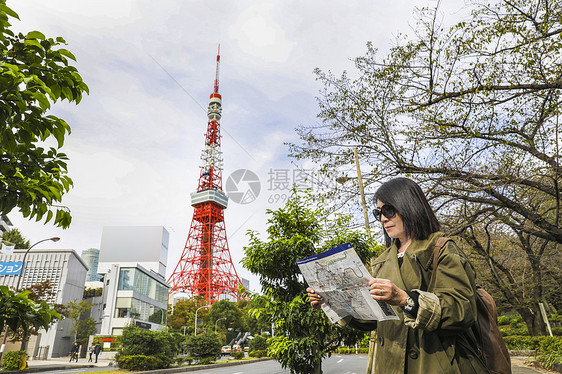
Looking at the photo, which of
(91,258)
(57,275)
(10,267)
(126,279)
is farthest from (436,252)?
(91,258)

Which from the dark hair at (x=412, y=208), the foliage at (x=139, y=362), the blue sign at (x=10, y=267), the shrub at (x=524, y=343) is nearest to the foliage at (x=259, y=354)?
the foliage at (x=139, y=362)

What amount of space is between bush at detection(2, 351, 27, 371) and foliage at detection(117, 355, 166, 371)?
5249mm

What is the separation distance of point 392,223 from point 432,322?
0.61 m

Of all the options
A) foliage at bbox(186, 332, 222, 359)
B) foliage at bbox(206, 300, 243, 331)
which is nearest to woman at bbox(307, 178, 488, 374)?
foliage at bbox(186, 332, 222, 359)

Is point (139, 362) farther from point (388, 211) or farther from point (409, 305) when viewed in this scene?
point (409, 305)

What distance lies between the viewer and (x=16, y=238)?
44.0 m

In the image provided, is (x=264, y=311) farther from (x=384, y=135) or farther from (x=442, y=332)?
(x=442, y=332)

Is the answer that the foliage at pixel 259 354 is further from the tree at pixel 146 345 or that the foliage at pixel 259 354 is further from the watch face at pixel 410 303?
the watch face at pixel 410 303

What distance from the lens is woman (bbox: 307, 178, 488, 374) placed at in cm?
152

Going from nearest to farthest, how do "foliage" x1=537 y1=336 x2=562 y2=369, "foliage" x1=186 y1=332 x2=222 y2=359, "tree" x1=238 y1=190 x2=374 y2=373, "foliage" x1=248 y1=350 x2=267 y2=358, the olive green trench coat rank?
the olive green trench coat < "tree" x1=238 y1=190 x2=374 y2=373 < "foliage" x1=537 y1=336 x2=562 y2=369 < "foliage" x1=186 y1=332 x2=222 y2=359 < "foliage" x1=248 y1=350 x2=267 y2=358

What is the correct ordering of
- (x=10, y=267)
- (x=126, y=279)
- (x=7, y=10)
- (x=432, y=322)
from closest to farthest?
(x=432, y=322) < (x=7, y=10) < (x=10, y=267) < (x=126, y=279)

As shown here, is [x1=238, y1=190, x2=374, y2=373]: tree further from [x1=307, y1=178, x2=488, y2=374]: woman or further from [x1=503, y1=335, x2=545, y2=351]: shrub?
[x1=503, y1=335, x2=545, y2=351]: shrub

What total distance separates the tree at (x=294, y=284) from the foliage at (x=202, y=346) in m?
16.3

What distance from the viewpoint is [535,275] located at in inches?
551
